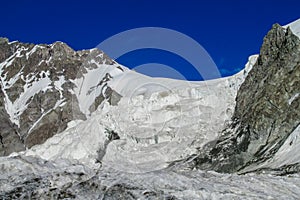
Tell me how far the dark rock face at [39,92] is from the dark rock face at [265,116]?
68.8 m

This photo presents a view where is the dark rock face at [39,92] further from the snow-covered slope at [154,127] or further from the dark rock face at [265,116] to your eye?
the dark rock face at [265,116]

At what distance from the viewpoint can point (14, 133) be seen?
151000mm

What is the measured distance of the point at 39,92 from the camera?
165125 mm

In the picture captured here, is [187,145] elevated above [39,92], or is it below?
below

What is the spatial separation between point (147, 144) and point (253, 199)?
57416mm

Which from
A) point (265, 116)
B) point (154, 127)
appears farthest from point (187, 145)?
point (265, 116)

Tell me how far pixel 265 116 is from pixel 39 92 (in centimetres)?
12033

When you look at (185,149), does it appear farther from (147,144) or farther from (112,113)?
(112,113)

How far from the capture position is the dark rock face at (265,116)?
51.2 meters

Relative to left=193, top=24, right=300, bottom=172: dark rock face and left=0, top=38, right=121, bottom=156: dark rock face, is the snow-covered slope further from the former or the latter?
left=0, top=38, right=121, bottom=156: dark rock face

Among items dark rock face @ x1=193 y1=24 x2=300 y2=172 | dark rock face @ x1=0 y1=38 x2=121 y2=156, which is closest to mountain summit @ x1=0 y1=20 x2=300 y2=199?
dark rock face @ x1=193 y1=24 x2=300 y2=172

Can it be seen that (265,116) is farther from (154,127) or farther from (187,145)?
(154,127)

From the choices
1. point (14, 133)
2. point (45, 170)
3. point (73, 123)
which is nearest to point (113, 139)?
point (73, 123)

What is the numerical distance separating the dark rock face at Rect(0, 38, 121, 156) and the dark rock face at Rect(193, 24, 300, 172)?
68841 mm
